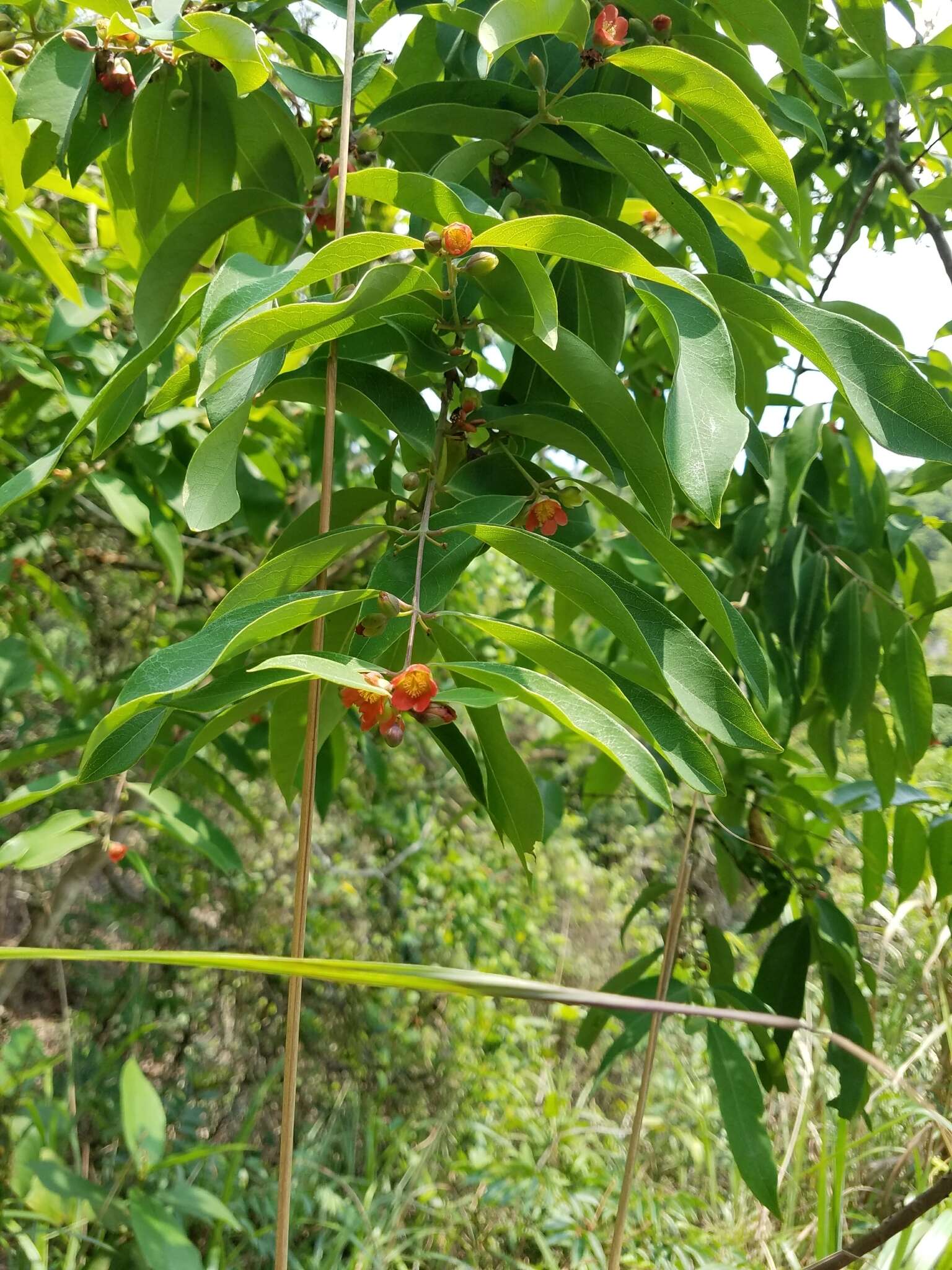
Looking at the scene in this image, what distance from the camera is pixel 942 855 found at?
937mm

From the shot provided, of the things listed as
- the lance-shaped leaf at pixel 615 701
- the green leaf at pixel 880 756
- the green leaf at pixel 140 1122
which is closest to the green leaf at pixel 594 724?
the lance-shaped leaf at pixel 615 701

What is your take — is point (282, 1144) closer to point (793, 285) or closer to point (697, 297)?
point (697, 297)

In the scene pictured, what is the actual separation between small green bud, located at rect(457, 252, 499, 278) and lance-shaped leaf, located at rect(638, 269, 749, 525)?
0.25 feet

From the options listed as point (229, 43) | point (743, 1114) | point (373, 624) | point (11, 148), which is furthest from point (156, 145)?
point (743, 1114)

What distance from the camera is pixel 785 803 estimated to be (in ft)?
3.75

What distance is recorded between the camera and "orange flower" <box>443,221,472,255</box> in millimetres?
416

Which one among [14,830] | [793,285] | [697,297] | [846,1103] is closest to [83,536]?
[14,830]

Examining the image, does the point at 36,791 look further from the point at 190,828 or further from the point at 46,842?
the point at 190,828

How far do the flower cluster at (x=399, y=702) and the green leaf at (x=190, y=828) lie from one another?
2.24 ft

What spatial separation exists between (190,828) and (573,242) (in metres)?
0.89

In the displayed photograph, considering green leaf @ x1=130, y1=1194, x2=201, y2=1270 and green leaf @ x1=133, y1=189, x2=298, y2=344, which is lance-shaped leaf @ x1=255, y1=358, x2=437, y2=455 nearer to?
green leaf @ x1=133, y1=189, x2=298, y2=344

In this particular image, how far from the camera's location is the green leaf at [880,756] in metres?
0.97

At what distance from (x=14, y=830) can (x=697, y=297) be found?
2644mm

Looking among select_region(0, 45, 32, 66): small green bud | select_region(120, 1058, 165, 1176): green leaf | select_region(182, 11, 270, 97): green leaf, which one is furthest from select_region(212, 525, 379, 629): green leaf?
select_region(120, 1058, 165, 1176): green leaf
